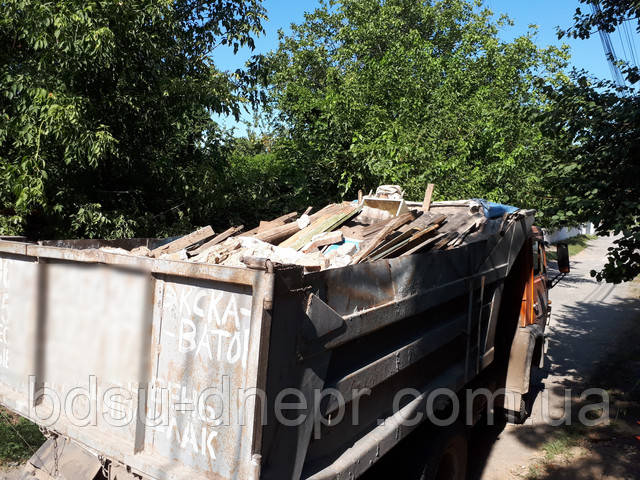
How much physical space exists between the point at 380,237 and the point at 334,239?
316mm

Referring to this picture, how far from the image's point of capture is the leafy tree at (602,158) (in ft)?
16.4

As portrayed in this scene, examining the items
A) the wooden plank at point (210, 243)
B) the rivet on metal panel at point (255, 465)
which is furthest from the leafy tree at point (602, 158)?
the rivet on metal panel at point (255, 465)

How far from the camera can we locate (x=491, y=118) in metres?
9.58

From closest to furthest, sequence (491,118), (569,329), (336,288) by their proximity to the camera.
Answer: (336,288) → (491,118) → (569,329)

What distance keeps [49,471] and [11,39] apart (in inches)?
192

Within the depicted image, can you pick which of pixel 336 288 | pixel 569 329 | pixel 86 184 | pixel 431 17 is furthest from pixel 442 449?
pixel 431 17

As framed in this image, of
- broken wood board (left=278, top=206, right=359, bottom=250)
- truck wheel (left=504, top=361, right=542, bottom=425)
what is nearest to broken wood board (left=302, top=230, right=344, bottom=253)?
broken wood board (left=278, top=206, right=359, bottom=250)

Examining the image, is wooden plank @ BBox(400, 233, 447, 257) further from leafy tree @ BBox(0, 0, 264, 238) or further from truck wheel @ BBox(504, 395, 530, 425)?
leafy tree @ BBox(0, 0, 264, 238)

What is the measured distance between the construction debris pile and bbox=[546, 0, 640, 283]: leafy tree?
1.94 metres

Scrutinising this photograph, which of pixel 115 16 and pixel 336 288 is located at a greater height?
pixel 115 16

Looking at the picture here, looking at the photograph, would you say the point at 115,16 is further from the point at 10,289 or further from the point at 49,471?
the point at 49,471

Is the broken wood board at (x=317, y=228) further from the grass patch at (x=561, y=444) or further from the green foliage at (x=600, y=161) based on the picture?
the grass patch at (x=561, y=444)

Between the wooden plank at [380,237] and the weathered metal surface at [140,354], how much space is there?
3.33ft

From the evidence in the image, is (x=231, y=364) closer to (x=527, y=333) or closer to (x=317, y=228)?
(x=317, y=228)
